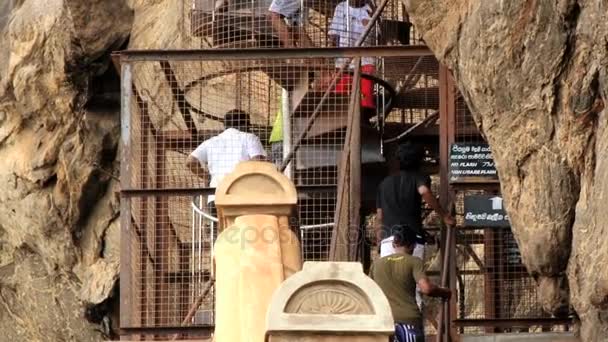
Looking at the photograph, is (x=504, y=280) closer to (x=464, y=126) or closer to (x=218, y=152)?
(x=464, y=126)

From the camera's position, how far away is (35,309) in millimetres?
30578

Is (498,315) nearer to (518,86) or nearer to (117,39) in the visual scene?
(518,86)

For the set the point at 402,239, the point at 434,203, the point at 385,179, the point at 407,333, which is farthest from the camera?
the point at 385,179

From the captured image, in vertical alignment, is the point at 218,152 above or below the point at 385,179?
above

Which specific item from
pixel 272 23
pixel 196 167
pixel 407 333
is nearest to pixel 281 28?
pixel 272 23

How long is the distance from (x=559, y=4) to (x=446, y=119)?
3175mm

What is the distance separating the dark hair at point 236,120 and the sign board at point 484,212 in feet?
8.99

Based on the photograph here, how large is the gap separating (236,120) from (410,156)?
229 centimetres

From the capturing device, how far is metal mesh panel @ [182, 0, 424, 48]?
928 inches

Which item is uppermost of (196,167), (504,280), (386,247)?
(196,167)

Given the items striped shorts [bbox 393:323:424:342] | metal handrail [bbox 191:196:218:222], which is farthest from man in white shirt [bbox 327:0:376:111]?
striped shorts [bbox 393:323:424:342]

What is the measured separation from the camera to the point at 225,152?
22.1m

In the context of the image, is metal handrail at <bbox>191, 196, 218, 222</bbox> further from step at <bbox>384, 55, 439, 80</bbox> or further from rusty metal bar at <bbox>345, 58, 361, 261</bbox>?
step at <bbox>384, 55, 439, 80</bbox>

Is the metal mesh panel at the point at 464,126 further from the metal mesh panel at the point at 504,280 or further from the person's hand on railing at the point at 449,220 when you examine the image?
A: the person's hand on railing at the point at 449,220
